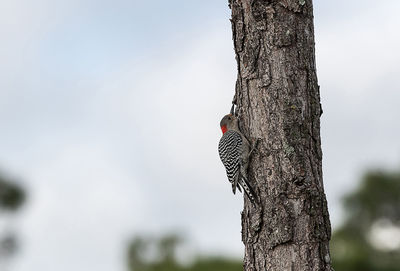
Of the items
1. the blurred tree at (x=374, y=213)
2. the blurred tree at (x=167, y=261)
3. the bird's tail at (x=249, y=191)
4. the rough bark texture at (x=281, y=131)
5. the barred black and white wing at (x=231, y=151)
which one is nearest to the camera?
the rough bark texture at (x=281, y=131)

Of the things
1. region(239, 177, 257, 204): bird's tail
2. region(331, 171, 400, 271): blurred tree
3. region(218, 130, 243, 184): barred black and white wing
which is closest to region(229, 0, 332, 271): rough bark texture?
region(239, 177, 257, 204): bird's tail

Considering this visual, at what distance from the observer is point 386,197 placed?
138ft

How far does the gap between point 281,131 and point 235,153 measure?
47.4 inches

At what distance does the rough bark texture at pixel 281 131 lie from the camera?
726 centimetres

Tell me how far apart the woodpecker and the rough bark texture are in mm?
123

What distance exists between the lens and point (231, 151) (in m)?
8.85

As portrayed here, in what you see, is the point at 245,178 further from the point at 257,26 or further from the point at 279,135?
the point at 257,26

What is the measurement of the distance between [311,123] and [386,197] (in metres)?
35.7

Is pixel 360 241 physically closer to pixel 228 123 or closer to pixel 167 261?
pixel 167 261

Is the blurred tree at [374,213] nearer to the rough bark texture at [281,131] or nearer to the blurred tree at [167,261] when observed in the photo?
the blurred tree at [167,261]

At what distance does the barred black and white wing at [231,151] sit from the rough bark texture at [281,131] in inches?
25.8

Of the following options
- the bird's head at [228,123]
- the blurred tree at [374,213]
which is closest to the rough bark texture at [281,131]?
the bird's head at [228,123]

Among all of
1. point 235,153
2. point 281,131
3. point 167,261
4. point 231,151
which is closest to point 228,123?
point 231,151

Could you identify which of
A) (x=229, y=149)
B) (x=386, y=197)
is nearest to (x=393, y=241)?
(x=386, y=197)
